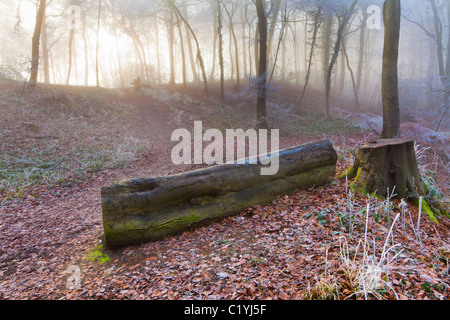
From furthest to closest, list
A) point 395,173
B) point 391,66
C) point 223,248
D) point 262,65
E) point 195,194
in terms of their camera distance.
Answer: point 262,65
point 391,66
point 395,173
point 195,194
point 223,248

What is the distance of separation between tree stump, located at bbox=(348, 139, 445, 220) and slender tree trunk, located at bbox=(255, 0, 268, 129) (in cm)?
971

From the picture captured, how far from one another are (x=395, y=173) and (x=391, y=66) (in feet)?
12.3

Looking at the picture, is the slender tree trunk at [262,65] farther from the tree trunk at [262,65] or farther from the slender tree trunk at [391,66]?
the slender tree trunk at [391,66]

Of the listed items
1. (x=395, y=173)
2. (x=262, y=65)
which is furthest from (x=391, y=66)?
(x=262, y=65)

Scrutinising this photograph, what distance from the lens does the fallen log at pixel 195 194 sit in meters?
3.55

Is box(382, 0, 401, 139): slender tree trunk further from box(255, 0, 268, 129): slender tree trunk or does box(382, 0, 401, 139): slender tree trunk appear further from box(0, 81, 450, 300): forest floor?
box(255, 0, 268, 129): slender tree trunk

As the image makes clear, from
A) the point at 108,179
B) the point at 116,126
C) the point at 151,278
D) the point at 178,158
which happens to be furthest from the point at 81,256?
the point at 116,126

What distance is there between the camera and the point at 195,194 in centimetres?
389

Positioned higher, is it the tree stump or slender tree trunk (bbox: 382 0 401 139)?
slender tree trunk (bbox: 382 0 401 139)

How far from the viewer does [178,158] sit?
9445 millimetres

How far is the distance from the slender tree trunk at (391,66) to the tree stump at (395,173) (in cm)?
282

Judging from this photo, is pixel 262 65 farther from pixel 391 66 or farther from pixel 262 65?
pixel 391 66

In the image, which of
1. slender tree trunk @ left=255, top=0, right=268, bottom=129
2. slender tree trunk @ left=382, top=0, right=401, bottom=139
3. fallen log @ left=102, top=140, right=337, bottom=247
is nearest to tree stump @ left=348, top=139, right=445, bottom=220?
fallen log @ left=102, top=140, right=337, bottom=247

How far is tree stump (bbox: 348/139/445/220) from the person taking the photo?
13.3 ft
